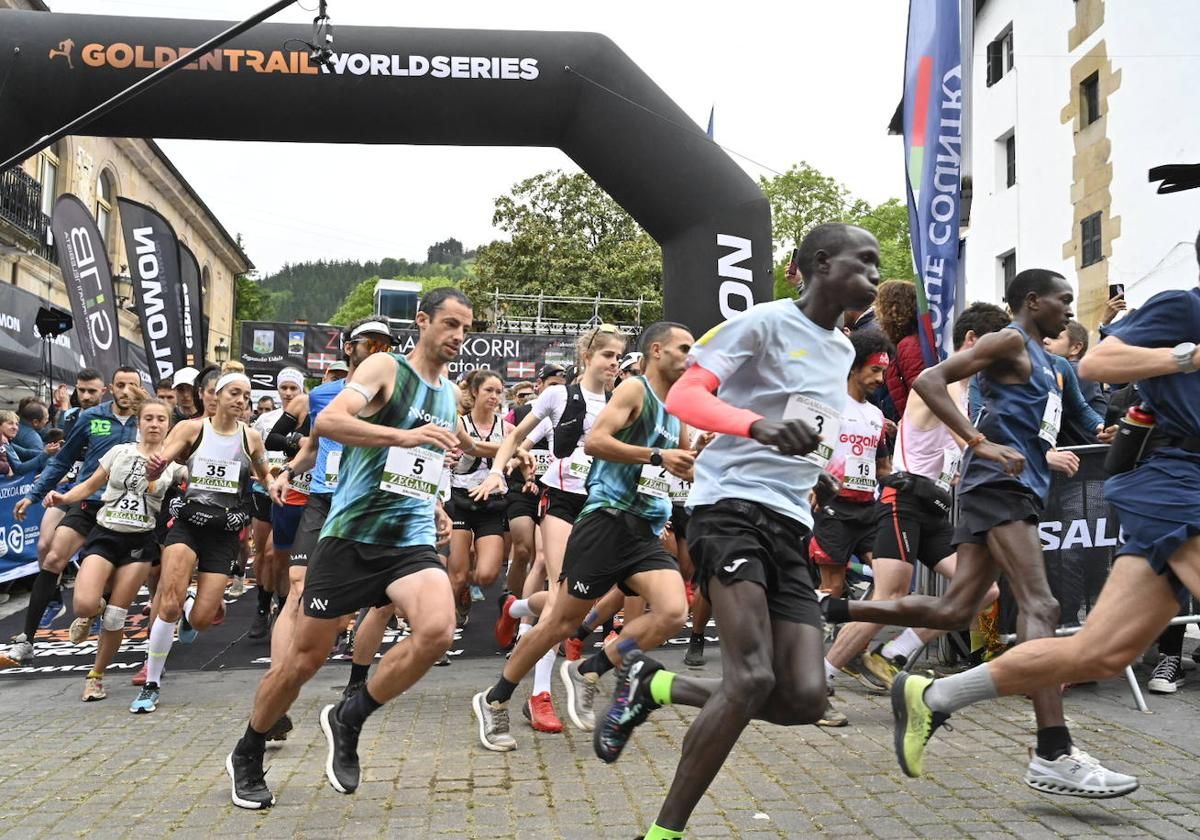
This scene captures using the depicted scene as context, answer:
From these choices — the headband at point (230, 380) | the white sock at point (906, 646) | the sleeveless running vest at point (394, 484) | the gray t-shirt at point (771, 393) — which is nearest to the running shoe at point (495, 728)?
the sleeveless running vest at point (394, 484)

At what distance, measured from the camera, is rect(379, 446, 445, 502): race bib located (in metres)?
4.58

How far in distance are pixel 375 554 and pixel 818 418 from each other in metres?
1.85

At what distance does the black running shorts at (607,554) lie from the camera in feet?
17.7

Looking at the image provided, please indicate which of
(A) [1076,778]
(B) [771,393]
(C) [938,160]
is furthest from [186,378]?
(A) [1076,778]

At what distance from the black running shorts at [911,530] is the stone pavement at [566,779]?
0.85 meters

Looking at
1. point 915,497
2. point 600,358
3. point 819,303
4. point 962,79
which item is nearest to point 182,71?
point 600,358

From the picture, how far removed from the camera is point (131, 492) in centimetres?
712

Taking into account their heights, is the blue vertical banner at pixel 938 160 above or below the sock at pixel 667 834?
above

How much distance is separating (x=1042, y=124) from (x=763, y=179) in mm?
Result: 23908

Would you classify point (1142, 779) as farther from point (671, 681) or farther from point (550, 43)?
point (550, 43)

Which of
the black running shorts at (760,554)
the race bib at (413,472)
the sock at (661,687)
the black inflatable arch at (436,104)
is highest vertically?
the black inflatable arch at (436,104)

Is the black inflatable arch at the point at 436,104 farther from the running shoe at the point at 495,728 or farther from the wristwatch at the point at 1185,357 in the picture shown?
the wristwatch at the point at 1185,357

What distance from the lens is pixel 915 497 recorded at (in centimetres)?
627

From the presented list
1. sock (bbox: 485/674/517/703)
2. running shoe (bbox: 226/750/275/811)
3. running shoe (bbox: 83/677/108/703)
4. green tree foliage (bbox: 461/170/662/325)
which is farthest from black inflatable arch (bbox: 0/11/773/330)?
green tree foliage (bbox: 461/170/662/325)
